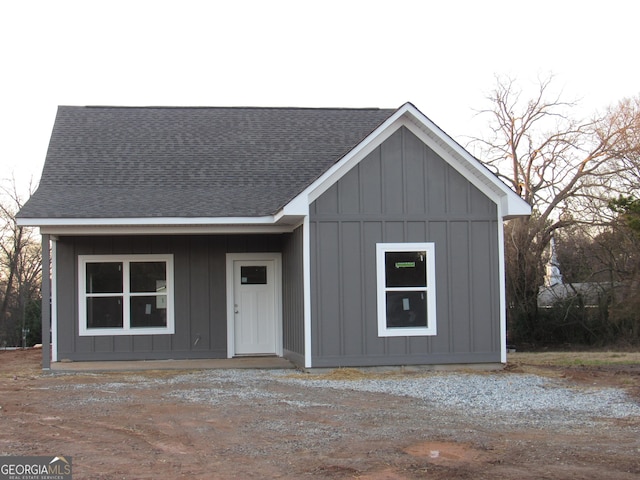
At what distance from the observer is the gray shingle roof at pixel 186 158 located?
14.3 meters

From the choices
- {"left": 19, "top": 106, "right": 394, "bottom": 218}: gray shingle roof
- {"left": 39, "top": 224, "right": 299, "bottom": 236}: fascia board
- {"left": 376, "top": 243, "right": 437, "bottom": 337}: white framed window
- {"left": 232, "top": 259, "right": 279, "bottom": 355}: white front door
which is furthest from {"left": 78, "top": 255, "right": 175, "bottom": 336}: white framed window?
{"left": 376, "top": 243, "right": 437, "bottom": 337}: white framed window

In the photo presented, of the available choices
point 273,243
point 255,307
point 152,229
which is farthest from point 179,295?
point 273,243

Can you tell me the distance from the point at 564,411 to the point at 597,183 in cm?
2478

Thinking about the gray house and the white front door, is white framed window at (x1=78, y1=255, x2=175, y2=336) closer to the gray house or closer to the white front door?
the gray house

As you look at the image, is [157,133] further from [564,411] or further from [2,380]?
[564,411]

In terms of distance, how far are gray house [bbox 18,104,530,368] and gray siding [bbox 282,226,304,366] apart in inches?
2.3

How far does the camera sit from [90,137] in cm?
1739

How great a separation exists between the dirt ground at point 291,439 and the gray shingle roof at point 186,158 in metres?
4.02

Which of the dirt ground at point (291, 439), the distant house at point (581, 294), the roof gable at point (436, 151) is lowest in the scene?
the dirt ground at point (291, 439)

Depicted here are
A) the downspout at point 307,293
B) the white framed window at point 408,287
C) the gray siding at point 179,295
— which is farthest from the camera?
the gray siding at point 179,295

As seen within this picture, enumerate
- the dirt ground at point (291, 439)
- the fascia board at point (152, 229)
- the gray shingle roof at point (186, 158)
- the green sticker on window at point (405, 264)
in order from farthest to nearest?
the gray shingle roof at point (186, 158) → the fascia board at point (152, 229) → the green sticker on window at point (405, 264) → the dirt ground at point (291, 439)

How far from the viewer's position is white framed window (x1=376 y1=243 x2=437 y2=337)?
44.8ft

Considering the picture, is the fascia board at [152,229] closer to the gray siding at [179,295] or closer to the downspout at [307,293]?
the downspout at [307,293]

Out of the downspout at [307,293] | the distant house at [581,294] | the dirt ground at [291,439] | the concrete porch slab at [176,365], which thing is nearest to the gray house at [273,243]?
the downspout at [307,293]
